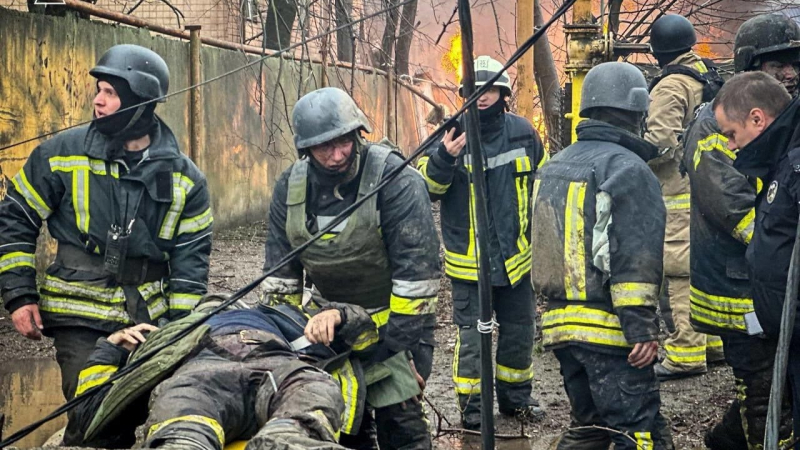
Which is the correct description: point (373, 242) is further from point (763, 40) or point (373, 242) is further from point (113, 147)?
point (763, 40)

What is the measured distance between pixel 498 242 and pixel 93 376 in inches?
109

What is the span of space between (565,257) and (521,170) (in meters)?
1.66

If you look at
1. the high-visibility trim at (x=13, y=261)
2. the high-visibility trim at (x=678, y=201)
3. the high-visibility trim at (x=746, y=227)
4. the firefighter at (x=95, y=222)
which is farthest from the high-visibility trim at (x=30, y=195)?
the high-visibility trim at (x=678, y=201)

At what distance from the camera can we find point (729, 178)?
5184 mm

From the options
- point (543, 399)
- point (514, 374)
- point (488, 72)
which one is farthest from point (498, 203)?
point (543, 399)

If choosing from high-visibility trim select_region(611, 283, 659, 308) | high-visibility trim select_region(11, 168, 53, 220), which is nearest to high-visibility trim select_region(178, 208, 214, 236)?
high-visibility trim select_region(11, 168, 53, 220)

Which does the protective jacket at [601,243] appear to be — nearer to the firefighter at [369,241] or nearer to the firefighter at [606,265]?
the firefighter at [606,265]

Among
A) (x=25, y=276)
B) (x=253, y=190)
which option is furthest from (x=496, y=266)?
(x=253, y=190)

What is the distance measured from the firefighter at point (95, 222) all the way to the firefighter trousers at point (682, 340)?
371 centimetres

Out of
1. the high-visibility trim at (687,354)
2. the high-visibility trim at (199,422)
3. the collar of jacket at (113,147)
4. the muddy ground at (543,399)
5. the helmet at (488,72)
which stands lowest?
the muddy ground at (543,399)

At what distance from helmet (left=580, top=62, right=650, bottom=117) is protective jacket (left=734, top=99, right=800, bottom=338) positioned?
847mm

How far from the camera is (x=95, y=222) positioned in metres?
4.84

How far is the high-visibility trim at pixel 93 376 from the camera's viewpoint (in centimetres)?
444

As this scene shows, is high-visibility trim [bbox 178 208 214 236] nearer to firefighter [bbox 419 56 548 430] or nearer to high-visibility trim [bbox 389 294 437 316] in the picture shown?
high-visibility trim [bbox 389 294 437 316]
